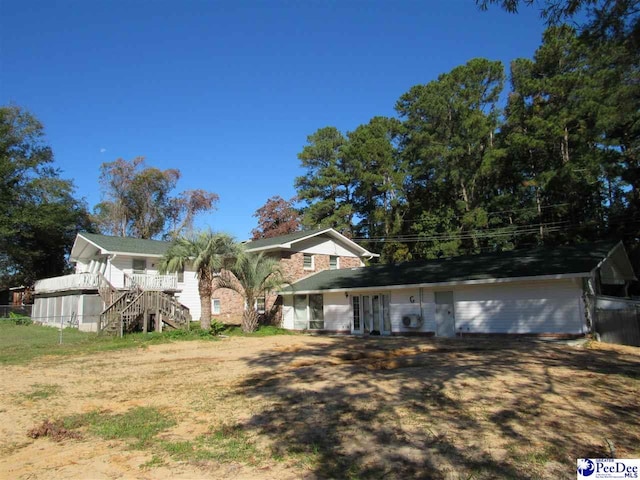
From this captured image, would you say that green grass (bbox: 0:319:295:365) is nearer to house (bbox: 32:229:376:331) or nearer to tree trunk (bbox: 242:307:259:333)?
tree trunk (bbox: 242:307:259:333)

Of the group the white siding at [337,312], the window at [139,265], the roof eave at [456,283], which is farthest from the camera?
the window at [139,265]

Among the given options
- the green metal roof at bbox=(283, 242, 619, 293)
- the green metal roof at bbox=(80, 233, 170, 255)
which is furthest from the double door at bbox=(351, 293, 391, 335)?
the green metal roof at bbox=(80, 233, 170, 255)

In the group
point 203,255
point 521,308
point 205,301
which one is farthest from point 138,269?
point 521,308

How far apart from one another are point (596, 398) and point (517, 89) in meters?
36.2

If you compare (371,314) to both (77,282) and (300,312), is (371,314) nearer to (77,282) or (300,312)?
(300,312)

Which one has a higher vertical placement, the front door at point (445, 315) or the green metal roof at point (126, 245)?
the green metal roof at point (126, 245)

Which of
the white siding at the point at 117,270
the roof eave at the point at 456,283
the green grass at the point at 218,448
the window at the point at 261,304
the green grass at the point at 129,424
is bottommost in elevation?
the green grass at the point at 218,448

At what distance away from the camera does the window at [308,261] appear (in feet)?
95.9

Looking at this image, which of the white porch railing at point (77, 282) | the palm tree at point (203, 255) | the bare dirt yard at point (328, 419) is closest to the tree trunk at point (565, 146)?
the bare dirt yard at point (328, 419)

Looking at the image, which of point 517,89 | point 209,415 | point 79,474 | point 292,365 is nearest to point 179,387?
point 209,415

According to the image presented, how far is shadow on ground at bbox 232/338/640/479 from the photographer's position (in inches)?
202

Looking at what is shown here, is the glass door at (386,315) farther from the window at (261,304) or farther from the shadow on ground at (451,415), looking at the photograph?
the shadow on ground at (451,415)

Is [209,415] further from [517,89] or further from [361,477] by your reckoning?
[517,89]

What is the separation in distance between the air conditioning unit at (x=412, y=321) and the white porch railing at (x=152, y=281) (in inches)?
589
